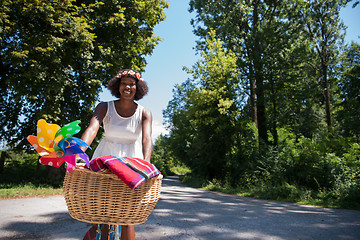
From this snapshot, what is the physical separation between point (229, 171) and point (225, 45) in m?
9.99

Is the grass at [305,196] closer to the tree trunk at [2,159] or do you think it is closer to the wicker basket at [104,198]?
the wicker basket at [104,198]

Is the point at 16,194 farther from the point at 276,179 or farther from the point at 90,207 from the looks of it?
the point at 276,179

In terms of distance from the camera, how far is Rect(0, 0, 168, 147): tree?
9320 mm

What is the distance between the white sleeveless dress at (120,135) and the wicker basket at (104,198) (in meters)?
0.70

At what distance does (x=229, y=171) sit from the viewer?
17031 millimetres

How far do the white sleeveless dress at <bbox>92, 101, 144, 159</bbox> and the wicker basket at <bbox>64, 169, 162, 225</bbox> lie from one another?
0.70 m

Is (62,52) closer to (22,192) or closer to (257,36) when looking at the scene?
(22,192)

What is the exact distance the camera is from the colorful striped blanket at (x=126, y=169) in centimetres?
148

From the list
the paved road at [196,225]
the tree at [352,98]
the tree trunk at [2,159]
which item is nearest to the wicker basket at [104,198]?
the paved road at [196,225]

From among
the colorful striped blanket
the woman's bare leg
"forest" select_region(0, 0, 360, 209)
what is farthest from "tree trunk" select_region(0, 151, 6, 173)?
the colorful striped blanket

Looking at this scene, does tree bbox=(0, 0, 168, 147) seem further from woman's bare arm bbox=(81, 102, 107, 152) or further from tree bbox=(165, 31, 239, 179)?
woman's bare arm bbox=(81, 102, 107, 152)

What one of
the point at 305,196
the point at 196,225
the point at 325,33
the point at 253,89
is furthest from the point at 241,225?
the point at 325,33

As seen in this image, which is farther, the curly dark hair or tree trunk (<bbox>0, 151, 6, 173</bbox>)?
tree trunk (<bbox>0, 151, 6, 173</bbox>)

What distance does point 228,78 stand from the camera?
56.6 feet
